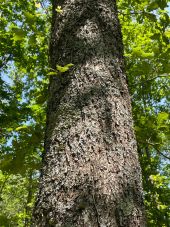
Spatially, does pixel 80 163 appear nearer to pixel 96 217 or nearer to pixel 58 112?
pixel 96 217

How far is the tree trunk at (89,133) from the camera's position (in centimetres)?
102

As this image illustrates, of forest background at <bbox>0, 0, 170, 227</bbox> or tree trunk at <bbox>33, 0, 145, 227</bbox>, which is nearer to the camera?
tree trunk at <bbox>33, 0, 145, 227</bbox>

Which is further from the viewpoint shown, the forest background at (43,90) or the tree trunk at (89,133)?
the forest background at (43,90)

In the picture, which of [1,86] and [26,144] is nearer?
[26,144]

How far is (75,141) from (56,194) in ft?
0.78

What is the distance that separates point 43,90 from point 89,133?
94 cm

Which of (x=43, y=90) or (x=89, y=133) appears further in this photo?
(x=43, y=90)

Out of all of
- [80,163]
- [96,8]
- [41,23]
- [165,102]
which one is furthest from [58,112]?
[165,102]

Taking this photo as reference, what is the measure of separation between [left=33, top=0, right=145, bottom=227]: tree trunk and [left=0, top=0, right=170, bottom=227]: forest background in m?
0.19

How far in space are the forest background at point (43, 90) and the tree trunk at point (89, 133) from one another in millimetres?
185

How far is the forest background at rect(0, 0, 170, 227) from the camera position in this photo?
6.08ft

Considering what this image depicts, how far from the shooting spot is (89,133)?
1198 mm

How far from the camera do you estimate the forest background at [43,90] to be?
185cm

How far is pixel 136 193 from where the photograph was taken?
112 centimetres
